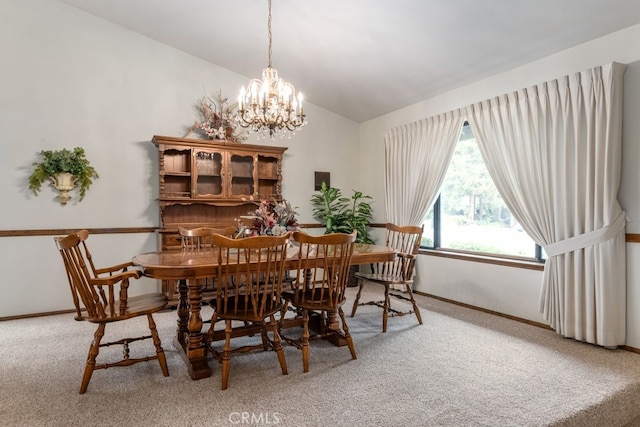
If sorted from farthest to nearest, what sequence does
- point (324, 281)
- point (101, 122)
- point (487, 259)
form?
point (101, 122) → point (487, 259) → point (324, 281)

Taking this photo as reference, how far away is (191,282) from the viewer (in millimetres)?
2348

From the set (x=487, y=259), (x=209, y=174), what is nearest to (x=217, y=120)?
(x=209, y=174)

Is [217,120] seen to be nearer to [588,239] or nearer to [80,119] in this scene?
[80,119]

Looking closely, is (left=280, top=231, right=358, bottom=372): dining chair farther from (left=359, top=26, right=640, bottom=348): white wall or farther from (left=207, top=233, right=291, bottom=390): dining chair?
(left=359, top=26, right=640, bottom=348): white wall

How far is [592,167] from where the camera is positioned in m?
2.86

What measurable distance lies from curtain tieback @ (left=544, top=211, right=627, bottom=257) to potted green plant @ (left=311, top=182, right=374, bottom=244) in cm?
248

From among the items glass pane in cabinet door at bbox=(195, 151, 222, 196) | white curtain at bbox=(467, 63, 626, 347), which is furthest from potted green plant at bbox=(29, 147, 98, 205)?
white curtain at bbox=(467, 63, 626, 347)

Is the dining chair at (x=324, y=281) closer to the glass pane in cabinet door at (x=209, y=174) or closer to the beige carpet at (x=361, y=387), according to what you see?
the beige carpet at (x=361, y=387)

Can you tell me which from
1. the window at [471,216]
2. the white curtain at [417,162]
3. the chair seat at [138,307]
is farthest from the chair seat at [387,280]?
the chair seat at [138,307]

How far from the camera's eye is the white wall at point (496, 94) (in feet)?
9.08

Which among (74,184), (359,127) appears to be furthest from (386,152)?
(74,184)

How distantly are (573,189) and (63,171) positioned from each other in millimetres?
4937

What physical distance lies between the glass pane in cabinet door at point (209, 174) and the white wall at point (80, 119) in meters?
0.47

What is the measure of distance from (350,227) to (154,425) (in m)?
3.67
